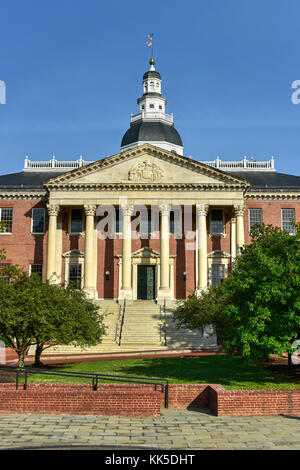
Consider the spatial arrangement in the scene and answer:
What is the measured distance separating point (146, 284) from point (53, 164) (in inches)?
709

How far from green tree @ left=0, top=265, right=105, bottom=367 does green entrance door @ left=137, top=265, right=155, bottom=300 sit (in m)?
19.6

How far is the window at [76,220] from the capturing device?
4506cm

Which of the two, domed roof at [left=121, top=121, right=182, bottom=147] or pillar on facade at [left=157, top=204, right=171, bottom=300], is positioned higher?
domed roof at [left=121, top=121, right=182, bottom=147]

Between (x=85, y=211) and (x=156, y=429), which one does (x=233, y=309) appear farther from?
(x=85, y=211)

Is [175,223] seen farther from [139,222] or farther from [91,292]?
[91,292]

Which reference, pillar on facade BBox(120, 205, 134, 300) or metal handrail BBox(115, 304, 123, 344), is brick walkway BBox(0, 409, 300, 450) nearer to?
metal handrail BBox(115, 304, 123, 344)

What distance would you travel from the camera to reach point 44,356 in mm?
29609

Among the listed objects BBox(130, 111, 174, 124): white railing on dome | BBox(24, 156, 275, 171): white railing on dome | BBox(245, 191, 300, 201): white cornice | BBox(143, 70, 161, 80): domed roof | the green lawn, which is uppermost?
BBox(143, 70, 161, 80): domed roof

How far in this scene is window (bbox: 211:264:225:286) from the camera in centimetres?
4425

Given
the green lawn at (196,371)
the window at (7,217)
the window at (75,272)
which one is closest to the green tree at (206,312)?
the green lawn at (196,371)

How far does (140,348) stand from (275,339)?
15.9m

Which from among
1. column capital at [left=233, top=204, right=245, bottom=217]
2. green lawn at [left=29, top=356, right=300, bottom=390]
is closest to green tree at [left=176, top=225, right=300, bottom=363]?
green lawn at [left=29, top=356, right=300, bottom=390]

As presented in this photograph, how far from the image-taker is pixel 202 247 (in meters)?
40.9
